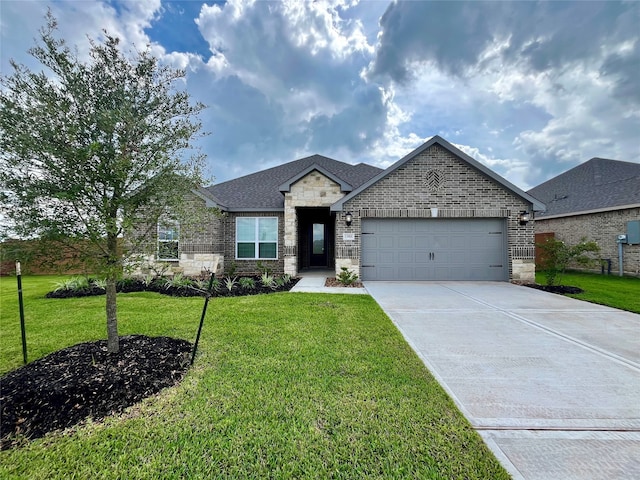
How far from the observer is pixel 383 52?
1473 cm

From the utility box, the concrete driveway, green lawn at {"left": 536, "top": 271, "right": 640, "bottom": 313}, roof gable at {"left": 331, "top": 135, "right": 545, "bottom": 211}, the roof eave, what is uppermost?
roof gable at {"left": 331, "top": 135, "right": 545, "bottom": 211}

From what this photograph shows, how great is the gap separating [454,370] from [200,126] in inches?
187

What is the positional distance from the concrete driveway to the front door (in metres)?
9.77

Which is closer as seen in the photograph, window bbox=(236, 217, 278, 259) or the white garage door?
the white garage door

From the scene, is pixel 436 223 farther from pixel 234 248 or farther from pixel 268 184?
pixel 234 248

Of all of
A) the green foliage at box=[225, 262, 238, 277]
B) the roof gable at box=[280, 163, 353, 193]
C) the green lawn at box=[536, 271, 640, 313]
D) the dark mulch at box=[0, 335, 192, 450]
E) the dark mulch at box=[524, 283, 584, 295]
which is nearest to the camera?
the dark mulch at box=[0, 335, 192, 450]

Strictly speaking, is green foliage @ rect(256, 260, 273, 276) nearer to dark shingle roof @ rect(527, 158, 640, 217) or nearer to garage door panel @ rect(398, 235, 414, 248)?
garage door panel @ rect(398, 235, 414, 248)

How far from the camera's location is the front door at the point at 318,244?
16109mm

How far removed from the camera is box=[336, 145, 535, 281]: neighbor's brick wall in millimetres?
9906

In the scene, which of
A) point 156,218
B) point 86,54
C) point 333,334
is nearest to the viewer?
point 86,54

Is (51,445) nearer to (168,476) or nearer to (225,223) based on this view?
(168,476)

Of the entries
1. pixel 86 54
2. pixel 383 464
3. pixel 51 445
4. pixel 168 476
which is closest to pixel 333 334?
pixel 383 464

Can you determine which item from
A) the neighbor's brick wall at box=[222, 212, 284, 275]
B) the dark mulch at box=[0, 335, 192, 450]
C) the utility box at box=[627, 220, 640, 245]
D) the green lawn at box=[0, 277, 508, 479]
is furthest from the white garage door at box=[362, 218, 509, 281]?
the dark mulch at box=[0, 335, 192, 450]

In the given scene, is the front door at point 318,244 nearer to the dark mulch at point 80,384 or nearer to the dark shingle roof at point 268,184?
the dark shingle roof at point 268,184
